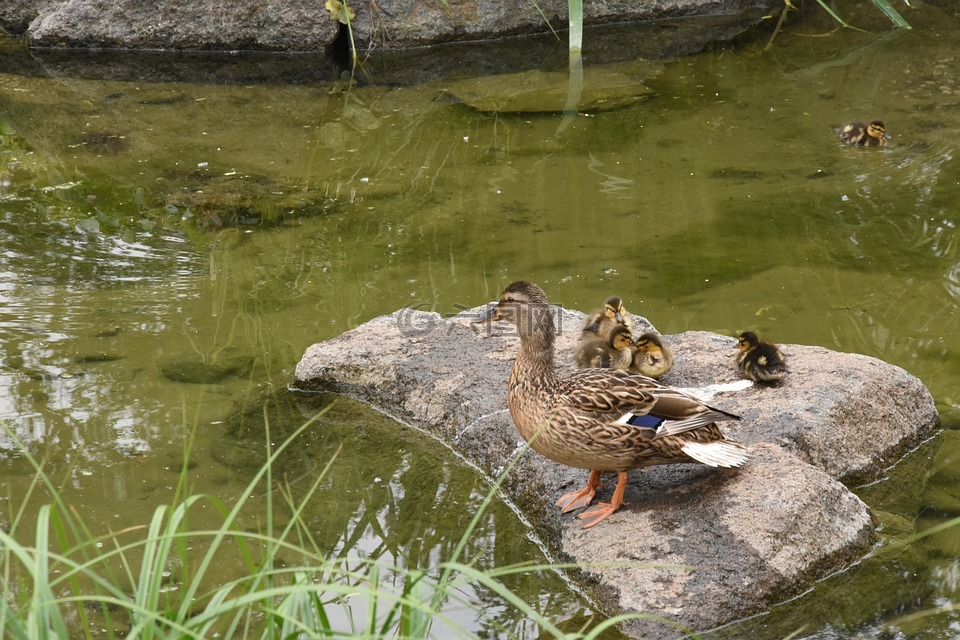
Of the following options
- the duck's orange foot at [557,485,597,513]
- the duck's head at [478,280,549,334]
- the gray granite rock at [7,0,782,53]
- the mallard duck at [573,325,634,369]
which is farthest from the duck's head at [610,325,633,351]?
the gray granite rock at [7,0,782,53]

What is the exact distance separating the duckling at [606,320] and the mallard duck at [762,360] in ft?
1.96

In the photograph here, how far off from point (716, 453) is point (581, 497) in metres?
0.58

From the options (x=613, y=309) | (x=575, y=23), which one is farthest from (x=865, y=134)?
(x=613, y=309)

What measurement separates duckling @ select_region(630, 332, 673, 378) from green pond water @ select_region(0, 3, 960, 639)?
942 mm

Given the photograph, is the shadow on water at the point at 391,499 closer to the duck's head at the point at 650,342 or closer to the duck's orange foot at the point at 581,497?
the duck's orange foot at the point at 581,497

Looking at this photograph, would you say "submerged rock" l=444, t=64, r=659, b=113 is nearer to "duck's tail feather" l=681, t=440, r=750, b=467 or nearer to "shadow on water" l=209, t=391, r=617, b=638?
"shadow on water" l=209, t=391, r=617, b=638

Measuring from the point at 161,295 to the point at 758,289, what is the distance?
344 centimetres

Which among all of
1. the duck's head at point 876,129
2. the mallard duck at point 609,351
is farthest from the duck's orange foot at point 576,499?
the duck's head at point 876,129

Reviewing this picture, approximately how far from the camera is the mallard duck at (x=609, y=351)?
4895 millimetres

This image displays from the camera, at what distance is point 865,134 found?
7.91m

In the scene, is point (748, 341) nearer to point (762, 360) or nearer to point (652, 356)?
point (762, 360)

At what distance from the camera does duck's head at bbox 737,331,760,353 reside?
470cm

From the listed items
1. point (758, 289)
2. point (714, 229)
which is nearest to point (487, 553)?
point (758, 289)

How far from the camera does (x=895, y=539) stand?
4090 millimetres
